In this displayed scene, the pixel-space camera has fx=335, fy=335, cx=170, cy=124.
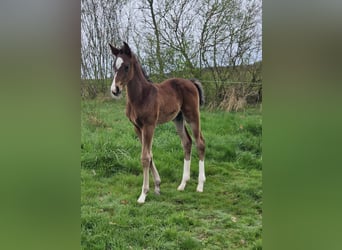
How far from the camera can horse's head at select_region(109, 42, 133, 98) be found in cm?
195

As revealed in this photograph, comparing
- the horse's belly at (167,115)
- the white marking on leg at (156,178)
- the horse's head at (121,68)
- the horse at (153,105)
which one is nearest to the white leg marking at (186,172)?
the horse at (153,105)

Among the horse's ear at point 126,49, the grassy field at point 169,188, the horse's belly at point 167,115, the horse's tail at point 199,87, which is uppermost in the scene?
the horse's ear at point 126,49

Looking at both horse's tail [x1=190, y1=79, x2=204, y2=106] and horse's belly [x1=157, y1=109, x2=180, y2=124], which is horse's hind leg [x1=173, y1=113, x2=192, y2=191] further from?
horse's tail [x1=190, y1=79, x2=204, y2=106]

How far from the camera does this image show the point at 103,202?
1.95m

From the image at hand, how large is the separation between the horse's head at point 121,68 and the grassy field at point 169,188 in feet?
0.25

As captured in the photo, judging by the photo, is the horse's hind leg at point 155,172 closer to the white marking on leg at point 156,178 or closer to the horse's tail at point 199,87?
the white marking on leg at point 156,178

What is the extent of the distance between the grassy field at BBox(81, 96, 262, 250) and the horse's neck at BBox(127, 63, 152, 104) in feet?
0.22

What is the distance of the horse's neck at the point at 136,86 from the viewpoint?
1971mm

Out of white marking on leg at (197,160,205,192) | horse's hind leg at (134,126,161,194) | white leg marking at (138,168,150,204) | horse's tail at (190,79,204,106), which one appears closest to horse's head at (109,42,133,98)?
horse's hind leg at (134,126,161,194)

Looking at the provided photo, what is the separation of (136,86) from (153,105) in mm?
150

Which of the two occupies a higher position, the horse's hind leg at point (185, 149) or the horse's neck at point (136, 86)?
the horse's neck at point (136, 86)

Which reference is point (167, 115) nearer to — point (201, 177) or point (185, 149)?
point (185, 149)
